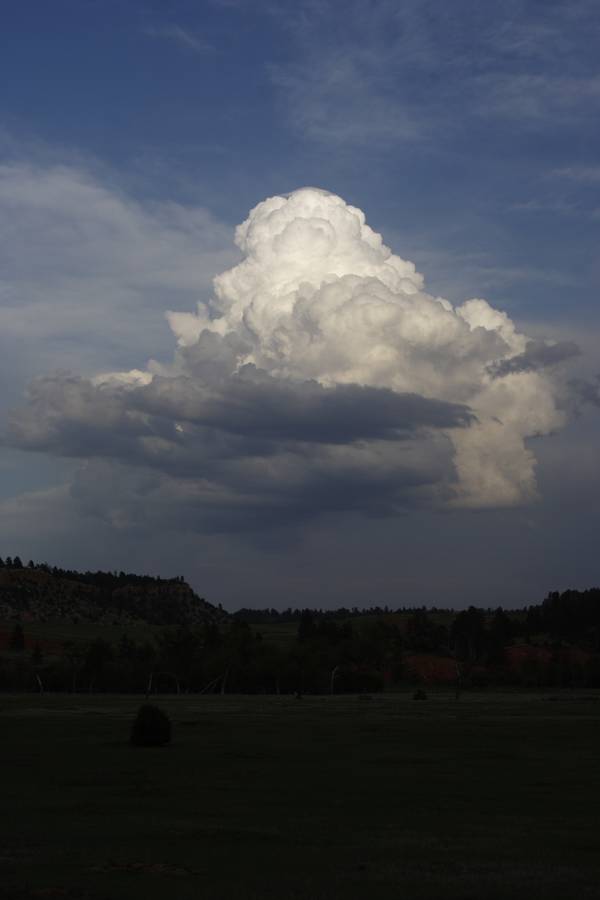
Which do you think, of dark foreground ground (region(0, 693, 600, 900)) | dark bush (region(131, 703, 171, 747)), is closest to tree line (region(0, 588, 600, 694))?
dark foreground ground (region(0, 693, 600, 900))

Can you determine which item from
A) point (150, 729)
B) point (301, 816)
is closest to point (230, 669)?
point (150, 729)

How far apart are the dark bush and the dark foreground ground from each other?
1.27 meters

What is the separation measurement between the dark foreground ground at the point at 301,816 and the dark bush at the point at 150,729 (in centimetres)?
127

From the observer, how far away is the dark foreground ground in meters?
19.0

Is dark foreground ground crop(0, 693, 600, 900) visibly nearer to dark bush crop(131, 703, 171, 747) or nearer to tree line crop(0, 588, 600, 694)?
dark bush crop(131, 703, 171, 747)

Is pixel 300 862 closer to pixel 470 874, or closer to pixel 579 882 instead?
pixel 470 874

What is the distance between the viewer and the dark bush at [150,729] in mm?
51438

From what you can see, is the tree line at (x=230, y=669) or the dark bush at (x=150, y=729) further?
the tree line at (x=230, y=669)

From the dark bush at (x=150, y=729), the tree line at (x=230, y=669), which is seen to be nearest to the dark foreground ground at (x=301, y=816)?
the dark bush at (x=150, y=729)

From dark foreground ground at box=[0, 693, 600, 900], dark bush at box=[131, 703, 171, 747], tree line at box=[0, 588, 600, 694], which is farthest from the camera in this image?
tree line at box=[0, 588, 600, 694]

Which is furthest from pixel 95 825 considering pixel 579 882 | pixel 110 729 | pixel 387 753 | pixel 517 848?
pixel 110 729

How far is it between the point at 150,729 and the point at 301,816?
24216mm

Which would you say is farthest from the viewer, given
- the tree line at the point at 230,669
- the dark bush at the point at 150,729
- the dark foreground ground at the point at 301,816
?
the tree line at the point at 230,669

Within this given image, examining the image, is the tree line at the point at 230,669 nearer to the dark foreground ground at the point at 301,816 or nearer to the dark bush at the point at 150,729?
the dark foreground ground at the point at 301,816
